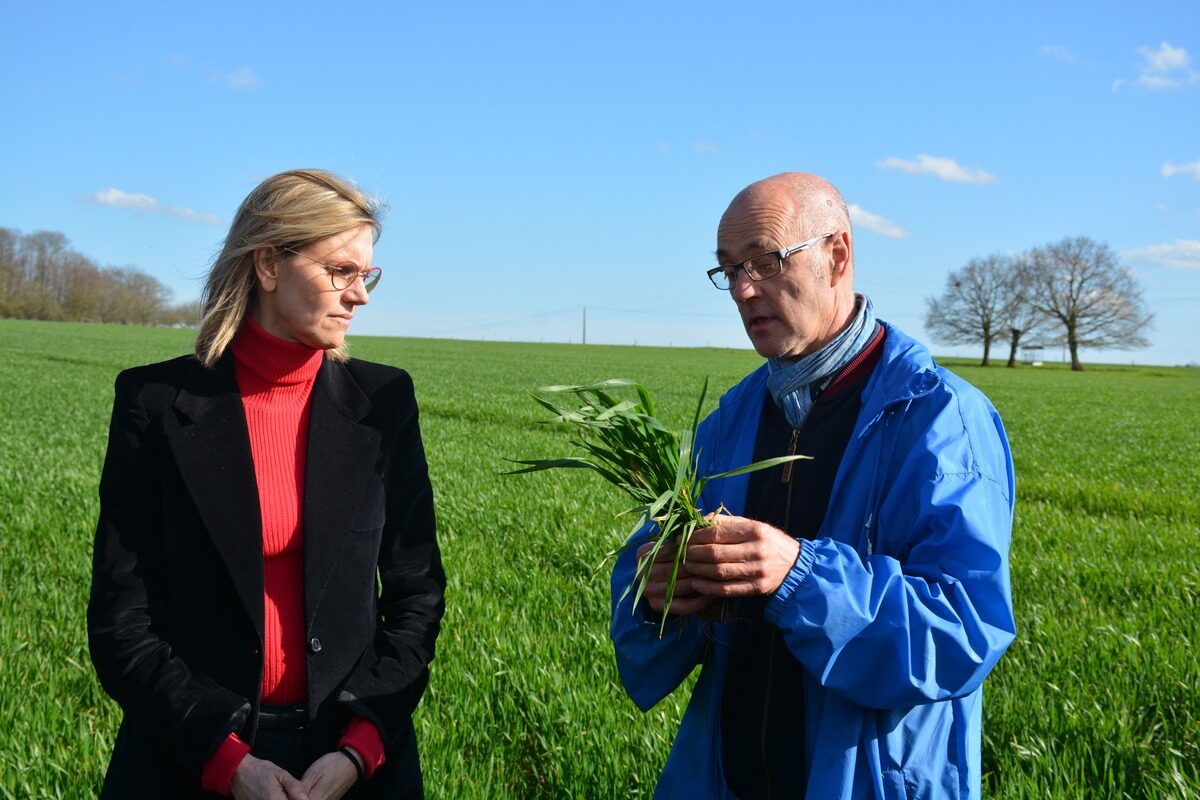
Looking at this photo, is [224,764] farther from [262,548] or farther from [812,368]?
[812,368]

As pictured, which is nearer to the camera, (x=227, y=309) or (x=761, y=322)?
(x=761, y=322)

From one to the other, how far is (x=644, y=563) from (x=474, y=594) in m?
4.16

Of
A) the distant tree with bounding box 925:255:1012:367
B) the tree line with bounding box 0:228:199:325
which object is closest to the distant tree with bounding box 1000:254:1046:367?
the distant tree with bounding box 925:255:1012:367

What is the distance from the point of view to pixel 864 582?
1.88 m

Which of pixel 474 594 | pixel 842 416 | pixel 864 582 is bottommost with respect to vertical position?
pixel 474 594

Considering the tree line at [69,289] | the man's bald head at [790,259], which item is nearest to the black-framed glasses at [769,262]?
the man's bald head at [790,259]

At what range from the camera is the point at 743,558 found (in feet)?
6.23

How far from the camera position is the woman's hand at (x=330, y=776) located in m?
2.31

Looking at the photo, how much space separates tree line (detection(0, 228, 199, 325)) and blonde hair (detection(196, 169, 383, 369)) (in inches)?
3664

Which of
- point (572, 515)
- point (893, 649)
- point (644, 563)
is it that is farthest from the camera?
point (572, 515)

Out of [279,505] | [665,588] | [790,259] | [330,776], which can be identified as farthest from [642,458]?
[330,776]

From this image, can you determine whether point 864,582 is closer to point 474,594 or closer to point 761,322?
point 761,322

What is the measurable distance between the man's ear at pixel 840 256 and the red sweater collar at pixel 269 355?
1.34 metres

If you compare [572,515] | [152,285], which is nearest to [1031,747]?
[572,515]
